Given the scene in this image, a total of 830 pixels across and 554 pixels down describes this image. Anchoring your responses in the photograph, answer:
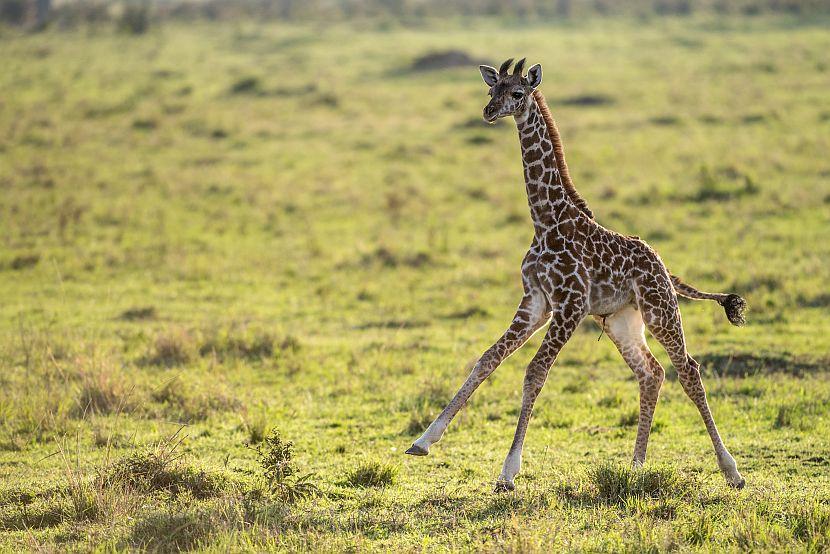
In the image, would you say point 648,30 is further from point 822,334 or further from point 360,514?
point 360,514

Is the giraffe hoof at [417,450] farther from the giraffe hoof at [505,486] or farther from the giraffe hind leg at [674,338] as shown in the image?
the giraffe hind leg at [674,338]

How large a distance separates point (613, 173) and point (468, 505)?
16.4 m

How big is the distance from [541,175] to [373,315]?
661cm

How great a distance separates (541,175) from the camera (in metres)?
7.59

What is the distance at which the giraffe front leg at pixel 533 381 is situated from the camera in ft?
23.1

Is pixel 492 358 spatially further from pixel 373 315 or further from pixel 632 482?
pixel 373 315

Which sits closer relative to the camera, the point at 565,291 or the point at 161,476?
the point at 565,291

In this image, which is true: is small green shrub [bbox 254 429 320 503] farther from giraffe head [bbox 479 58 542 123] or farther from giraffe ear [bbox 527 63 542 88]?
giraffe ear [bbox 527 63 542 88]

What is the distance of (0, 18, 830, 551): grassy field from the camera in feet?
22.4

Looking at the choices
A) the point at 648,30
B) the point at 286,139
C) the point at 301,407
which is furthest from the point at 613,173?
the point at 648,30

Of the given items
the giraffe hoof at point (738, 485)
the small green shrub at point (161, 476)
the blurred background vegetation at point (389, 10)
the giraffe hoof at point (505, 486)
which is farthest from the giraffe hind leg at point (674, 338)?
the blurred background vegetation at point (389, 10)

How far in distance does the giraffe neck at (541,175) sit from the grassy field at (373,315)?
1.88m

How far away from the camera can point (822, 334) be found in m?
12.3

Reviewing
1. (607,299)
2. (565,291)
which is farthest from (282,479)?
→ (607,299)
